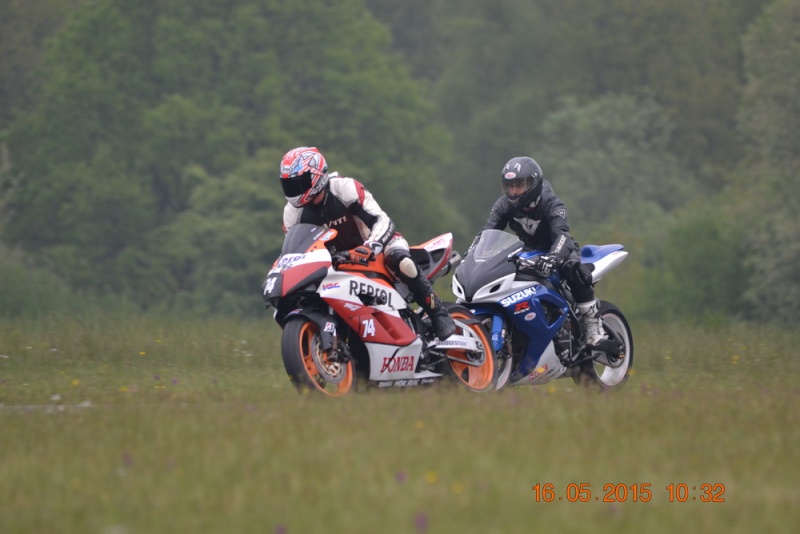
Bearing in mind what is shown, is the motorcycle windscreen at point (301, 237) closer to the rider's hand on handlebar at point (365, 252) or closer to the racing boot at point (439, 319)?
the rider's hand on handlebar at point (365, 252)

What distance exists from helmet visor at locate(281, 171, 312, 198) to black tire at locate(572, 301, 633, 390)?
336 cm

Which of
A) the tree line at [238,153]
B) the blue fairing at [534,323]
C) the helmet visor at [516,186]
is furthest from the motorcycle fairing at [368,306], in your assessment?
the tree line at [238,153]

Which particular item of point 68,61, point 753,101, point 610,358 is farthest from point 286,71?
point 610,358

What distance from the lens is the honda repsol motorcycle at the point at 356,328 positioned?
1002 centimetres

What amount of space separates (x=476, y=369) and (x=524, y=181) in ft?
5.79

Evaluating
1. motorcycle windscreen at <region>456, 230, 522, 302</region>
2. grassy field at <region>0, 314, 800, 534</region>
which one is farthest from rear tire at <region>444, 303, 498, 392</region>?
grassy field at <region>0, 314, 800, 534</region>

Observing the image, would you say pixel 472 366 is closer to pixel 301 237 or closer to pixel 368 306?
pixel 368 306

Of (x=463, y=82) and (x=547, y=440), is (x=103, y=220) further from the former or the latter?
(x=547, y=440)

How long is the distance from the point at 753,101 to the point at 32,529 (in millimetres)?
41807

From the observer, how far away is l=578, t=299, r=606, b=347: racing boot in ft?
40.0

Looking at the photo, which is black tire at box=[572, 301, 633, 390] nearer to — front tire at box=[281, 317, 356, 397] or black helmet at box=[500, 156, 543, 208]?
black helmet at box=[500, 156, 543, 208]

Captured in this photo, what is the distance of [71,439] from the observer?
27.0 feet

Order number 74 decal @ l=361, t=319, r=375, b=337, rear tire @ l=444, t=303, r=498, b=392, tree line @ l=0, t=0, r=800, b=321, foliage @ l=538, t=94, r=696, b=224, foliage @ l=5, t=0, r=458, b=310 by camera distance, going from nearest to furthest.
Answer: number 74 decal @ l=361, t=319, r=375, b=337, rear tire @ l=444, t=303, r=498, b=392, tree line @ l=0, t=0, r=800, b=321, foliage @ l=5, t=0, r=458, b=310, foliage @ l=538, t=94, r=696, b=224

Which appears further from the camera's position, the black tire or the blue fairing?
the black tire
